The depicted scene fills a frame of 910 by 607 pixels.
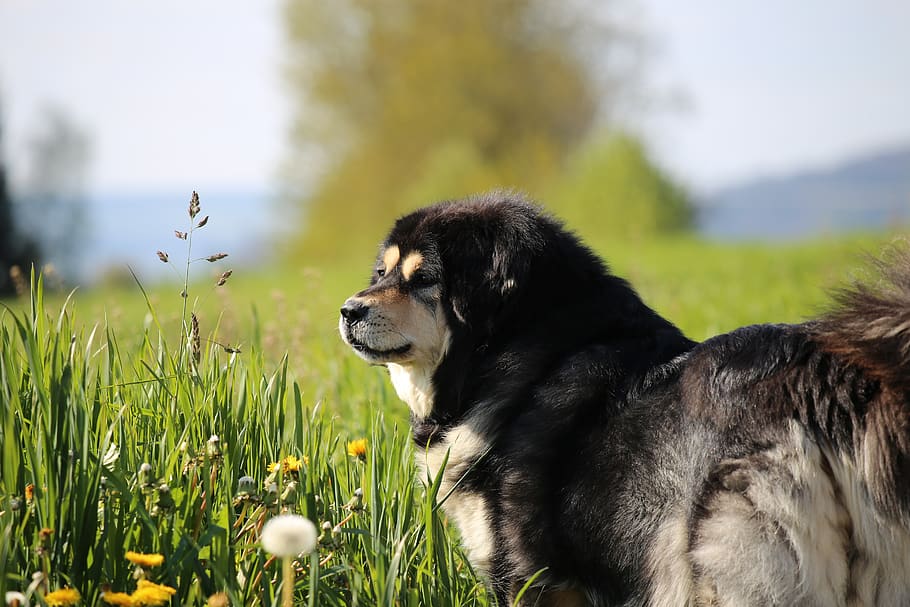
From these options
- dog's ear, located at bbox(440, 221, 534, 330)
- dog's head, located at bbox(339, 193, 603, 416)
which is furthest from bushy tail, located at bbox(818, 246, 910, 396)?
dog's ear, located at bbox(440, 221, 534, 330)

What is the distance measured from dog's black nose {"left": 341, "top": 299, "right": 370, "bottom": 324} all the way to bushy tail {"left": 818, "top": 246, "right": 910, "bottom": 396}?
5.55ft

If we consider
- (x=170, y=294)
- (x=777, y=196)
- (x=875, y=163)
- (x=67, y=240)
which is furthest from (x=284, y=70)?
(x=875, y=163)

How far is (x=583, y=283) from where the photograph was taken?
11.7 ft

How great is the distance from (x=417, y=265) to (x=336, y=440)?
0.80 meters

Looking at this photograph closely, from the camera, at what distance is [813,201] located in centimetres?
9106

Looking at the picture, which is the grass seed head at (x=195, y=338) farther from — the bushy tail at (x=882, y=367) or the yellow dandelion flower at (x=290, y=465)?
the bushy tail at (x=882, y=367)

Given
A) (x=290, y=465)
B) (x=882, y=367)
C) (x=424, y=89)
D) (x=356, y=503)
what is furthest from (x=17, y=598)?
(x=424, y=89)

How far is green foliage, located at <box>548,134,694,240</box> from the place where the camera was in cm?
2322

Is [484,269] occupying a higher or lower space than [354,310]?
higher

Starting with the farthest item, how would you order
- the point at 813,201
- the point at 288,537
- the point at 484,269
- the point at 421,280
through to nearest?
the point at 813,201
the point at 421,280
the point at 484,269
the point at 288,537

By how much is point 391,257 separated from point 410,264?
0.14 m

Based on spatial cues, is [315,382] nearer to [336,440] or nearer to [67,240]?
[336,440]

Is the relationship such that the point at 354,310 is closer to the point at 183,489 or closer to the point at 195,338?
the point at 195,338

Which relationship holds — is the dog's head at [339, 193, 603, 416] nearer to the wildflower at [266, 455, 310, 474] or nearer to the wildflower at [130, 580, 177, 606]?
the wildflower at [266, 455, 310, 474]
